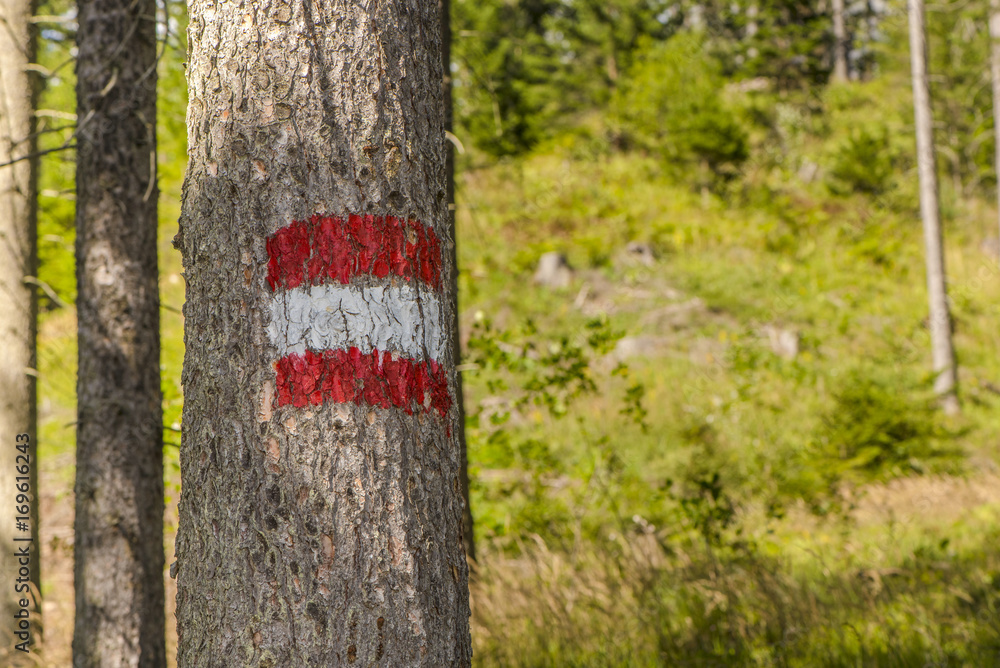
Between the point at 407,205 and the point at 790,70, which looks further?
the point at 790,70

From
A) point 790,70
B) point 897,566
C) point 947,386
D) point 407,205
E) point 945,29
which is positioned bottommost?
point 897,566

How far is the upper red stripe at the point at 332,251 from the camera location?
1.34 metres

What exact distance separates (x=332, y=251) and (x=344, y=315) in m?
0.13

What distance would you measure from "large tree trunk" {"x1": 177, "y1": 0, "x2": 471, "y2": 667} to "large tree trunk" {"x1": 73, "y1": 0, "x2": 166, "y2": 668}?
2804mm

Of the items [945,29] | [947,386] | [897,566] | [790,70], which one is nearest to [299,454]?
[897,566]

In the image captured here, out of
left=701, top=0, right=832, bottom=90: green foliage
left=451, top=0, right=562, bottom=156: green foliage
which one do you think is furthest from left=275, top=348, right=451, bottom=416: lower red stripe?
left=701, top=0, right=832, bottom=90: green foliage

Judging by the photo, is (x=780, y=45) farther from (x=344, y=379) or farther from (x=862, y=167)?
(x=344, y=379)

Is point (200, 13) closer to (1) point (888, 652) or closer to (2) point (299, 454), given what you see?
(2) point (299, 454)

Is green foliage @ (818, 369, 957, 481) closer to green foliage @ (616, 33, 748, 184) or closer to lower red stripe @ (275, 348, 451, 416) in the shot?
lower red stripe @ (275, 348, 451, 416)

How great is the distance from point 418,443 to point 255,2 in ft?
3.08

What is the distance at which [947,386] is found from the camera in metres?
10.3

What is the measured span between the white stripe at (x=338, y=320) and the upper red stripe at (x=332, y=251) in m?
0.03

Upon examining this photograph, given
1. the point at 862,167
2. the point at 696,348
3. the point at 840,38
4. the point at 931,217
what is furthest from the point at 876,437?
the point at 840,38

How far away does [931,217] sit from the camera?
34.8 ft
